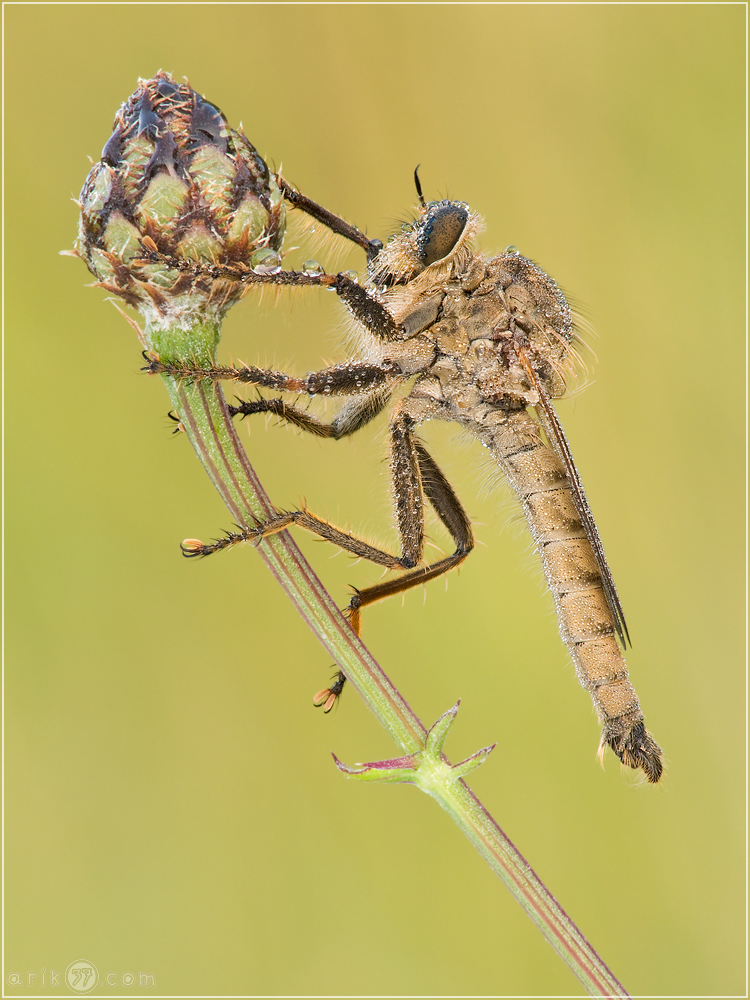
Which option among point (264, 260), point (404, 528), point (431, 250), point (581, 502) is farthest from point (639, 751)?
point (264, 260)

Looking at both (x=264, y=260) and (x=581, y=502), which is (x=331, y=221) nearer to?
(x=264, y=260)

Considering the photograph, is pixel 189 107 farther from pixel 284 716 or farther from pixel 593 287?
pixel 593 287

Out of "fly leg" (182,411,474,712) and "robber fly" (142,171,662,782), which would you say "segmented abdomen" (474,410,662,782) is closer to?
"robber fly" (142,171,662,782)

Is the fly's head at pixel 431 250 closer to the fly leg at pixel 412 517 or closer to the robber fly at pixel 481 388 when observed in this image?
the robber fly at pixel 481 388

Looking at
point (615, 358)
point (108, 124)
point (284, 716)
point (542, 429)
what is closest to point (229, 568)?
point (284, 716)

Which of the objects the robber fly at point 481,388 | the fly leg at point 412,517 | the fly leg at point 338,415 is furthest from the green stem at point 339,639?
the fly leg at point 412,517

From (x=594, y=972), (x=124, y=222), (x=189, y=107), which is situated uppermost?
(x=189, y=107)
